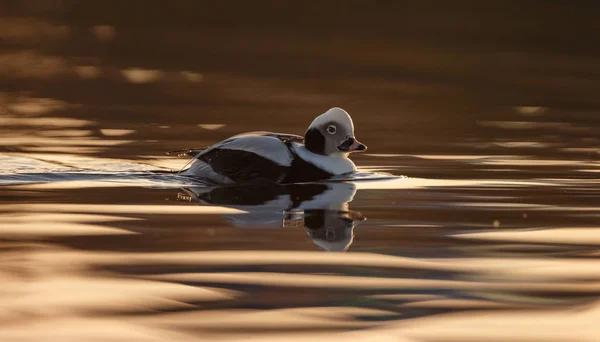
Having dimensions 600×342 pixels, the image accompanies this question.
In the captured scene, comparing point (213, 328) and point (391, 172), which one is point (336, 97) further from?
point (213, 328)

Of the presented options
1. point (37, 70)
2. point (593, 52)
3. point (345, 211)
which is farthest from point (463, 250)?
point (593, 52)

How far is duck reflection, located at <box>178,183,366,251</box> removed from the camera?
8562 mm

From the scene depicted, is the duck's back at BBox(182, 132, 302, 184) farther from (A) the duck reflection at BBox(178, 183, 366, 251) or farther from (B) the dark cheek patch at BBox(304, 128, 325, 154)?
(B) the dark cheek patch at BBox(304, 128, 325, 154)

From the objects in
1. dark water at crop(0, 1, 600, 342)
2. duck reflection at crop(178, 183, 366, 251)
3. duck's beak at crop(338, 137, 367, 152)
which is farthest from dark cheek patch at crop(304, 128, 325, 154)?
duck reflection at crop(178, 183, 366, 251)

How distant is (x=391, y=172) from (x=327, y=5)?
43274 millimetres

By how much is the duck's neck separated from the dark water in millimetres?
267

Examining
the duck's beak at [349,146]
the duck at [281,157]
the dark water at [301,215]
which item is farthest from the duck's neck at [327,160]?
the dark water at [301,215]

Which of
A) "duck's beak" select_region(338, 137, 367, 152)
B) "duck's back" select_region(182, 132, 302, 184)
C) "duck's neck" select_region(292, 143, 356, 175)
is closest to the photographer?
"duck's back" select_region(182, 132, 302, 184)

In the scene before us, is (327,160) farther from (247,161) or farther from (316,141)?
(247,161)

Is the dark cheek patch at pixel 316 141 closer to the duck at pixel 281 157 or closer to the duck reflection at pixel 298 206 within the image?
the duck at pixel 281 157

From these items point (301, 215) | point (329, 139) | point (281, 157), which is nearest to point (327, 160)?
point (329, 139)

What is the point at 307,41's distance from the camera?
39.2 metres

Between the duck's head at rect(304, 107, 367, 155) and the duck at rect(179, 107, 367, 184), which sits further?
the duck's head at rect(304, 107, 367, 155)

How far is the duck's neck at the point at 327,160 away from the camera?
38.8ft
